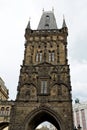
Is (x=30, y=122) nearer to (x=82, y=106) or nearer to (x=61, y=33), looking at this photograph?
(x=61, y=33)

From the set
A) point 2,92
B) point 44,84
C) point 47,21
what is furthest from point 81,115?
point 44,84

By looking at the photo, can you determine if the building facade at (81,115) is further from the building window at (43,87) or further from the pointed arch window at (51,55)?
the building window at (43,87)

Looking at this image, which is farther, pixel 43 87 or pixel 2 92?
pixel 2 92

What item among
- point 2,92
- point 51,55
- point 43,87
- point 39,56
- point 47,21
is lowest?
point 43,87

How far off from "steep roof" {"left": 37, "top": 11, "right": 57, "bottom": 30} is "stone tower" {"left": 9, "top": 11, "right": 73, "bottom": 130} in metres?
2.47

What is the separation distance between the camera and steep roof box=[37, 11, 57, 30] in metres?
35.4

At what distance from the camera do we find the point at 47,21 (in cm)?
3694

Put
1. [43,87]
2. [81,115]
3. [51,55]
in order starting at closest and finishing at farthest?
1. [43,87]
2. [51,55]
3. [81,115]

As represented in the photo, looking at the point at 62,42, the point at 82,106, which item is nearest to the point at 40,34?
the point at 62,42

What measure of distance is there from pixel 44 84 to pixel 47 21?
1480 centimetres

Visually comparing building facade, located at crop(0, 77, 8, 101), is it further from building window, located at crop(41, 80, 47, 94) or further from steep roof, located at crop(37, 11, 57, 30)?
building window, located at crop(41, 80, 47, 94)

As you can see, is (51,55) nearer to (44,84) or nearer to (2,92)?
(44,84)

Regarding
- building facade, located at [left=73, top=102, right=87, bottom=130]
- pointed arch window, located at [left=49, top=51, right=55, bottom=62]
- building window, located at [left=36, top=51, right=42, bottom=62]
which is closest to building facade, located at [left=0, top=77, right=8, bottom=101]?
building window, located at [left=36, top=51, right=42, bottom=62]

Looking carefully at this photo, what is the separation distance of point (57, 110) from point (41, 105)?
2.18 m
